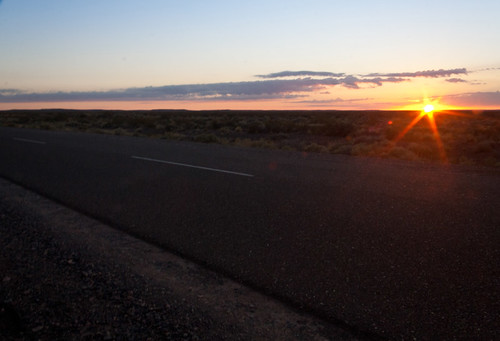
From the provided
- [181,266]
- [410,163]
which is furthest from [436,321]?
[410,163]

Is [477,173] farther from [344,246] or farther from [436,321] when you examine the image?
[436,321]

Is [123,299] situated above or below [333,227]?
above

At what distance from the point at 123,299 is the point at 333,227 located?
9.25 ft

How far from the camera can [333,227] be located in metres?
5.43

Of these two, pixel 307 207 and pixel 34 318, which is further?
pixel 307 207

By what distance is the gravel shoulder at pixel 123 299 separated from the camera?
3109 mm

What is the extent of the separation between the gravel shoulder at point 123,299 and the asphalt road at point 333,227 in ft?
0.85

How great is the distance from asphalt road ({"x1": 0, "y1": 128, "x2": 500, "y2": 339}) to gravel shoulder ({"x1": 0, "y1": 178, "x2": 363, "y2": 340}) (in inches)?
10.2

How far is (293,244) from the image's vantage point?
4.84 meters

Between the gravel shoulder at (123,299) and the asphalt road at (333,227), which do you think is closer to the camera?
the gravel shoulder at (123,299)

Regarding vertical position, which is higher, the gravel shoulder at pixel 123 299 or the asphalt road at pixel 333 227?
the gravel shoulder at pixel 123 299

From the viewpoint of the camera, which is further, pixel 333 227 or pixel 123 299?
pixel 333 227

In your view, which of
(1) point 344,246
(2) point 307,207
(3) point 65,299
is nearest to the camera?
(3) point 65,299

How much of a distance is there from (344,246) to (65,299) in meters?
2.84
